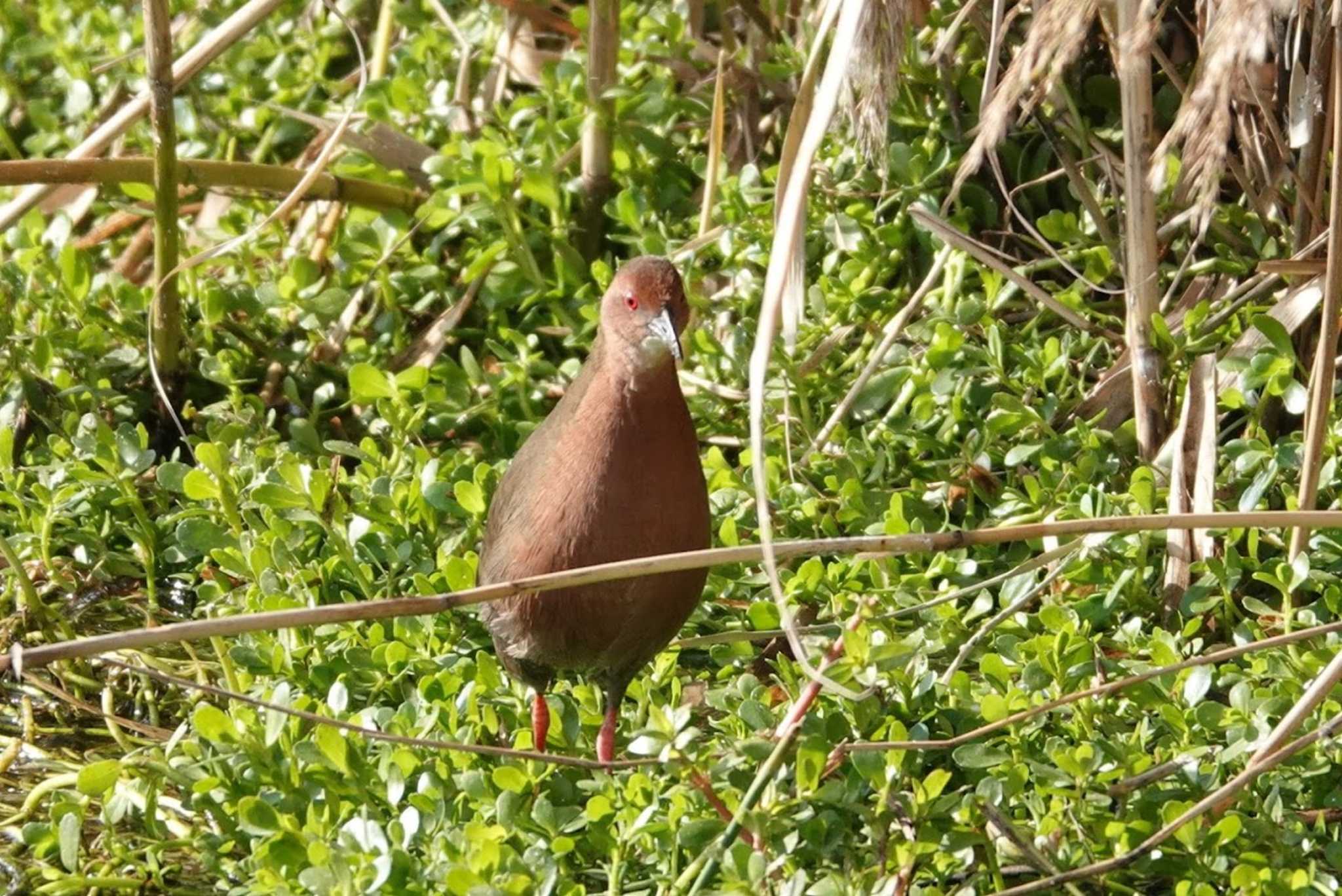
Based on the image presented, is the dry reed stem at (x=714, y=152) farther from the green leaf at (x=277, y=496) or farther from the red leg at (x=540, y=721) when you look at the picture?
the red leg at (x=540, y=721)

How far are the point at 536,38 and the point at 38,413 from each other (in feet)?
5.90

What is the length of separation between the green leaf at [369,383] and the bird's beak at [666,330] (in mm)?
839

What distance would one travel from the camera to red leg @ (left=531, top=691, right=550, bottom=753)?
310cm

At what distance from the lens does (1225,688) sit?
316 centimetres

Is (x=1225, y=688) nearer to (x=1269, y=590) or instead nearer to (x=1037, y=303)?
(x=1269, y=590)

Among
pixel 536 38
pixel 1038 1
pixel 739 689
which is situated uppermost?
pixel 1038 1

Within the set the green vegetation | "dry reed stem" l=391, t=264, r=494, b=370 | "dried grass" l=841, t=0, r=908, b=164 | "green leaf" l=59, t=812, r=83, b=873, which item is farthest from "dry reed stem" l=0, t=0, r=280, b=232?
"dried grass" l=841, t=0, r=908, b=164

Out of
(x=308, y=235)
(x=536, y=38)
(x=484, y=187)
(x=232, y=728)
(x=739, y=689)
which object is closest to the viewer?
(x=232, y=728)

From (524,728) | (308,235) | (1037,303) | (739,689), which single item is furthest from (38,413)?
(1037,303)

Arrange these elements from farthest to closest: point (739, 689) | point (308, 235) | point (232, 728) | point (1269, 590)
→ point (308, 235) < point (1269, 590) < point (739, 689) < point (232, 728)

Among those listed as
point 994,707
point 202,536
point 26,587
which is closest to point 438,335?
point 202,536

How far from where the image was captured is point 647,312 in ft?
10.5

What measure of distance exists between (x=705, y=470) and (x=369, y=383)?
29.2 inches

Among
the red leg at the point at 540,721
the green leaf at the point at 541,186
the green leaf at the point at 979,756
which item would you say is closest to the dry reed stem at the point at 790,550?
the green leaf at the point at 979,756
